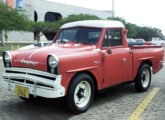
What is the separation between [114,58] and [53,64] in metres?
1.64

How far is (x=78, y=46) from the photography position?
4.88 meters

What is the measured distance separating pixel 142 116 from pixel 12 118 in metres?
2.35

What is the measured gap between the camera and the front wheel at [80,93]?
4041mm

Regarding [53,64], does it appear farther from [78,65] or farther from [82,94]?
[82,94]

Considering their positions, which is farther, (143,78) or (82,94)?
(143,78)

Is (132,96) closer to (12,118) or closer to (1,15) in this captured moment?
(12,118)

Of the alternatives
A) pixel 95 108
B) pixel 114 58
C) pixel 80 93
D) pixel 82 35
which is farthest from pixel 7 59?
pixel 114 58

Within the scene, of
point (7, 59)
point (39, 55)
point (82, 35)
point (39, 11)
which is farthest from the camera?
point (39, 11)

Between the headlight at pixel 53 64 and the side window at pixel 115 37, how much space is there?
1.77 m

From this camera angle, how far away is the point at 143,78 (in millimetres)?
6191

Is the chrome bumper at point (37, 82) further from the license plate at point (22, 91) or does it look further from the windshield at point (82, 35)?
the windshield at point (82, 35)

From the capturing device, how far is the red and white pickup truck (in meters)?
3.92

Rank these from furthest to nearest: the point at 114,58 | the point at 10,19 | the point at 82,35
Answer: the point at 10,19
the point at 82,35
the point at 114,58

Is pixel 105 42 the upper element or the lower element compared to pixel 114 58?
upper
